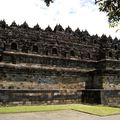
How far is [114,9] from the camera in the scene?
9.09m

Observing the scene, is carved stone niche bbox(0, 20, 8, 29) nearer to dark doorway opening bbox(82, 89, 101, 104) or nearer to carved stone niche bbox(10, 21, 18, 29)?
carved stone niche bbox(10, 21, 18, 29)

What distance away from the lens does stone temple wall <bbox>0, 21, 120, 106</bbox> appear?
19.2m

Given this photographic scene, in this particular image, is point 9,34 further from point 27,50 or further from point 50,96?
point 50,96

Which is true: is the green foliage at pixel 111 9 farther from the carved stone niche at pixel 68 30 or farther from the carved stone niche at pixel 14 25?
the carved stone niche at pixel 68 30

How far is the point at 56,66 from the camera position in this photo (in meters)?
27.2

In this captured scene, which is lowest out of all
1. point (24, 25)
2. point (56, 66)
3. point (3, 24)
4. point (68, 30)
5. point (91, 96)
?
point (91, 96)

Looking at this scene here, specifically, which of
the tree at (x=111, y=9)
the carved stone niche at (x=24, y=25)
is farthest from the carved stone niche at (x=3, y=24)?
the tree at (x=111, y=9)

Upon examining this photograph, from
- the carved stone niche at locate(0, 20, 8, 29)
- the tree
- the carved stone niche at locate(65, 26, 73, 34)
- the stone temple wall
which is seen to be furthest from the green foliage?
the carved stone niche at locate(65, 26, 73, 34)

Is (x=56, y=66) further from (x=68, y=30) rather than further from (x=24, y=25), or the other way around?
(x=68, y=30)

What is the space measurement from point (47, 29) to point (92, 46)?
7.30 m

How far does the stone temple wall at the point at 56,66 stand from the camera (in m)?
19.2

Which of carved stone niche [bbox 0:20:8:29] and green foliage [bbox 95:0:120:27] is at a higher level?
carved stone niche [bbox 0:20:8:29]

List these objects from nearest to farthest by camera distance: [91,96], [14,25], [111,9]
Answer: [111,9] → [91,96] → [14,25]

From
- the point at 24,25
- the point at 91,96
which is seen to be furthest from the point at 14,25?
the point at 91,96
